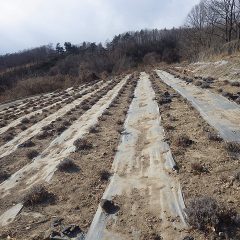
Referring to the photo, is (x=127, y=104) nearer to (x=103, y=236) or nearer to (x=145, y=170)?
(x=145, y=170)

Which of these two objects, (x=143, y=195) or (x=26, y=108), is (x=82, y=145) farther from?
(x=26, y=108)

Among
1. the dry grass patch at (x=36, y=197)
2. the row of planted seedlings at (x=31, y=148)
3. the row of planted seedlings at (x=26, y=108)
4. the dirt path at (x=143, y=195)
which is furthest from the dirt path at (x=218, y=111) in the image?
the row of planted seedlings at (x=26, y=108)

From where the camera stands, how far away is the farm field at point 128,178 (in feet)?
25.0

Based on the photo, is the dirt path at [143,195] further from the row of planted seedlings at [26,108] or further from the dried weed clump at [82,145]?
the row of planted seedlings at [26,108]

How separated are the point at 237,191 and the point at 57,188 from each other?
468 centimetres

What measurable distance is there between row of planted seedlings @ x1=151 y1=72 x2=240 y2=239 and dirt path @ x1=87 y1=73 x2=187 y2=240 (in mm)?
282

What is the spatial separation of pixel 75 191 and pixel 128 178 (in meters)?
1.47

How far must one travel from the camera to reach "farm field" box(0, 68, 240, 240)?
25.0ft

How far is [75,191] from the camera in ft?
32.3

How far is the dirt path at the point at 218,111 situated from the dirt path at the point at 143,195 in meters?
2.20

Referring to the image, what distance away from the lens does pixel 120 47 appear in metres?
141

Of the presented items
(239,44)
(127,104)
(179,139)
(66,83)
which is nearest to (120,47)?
(66,83)

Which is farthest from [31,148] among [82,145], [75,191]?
[75,191]

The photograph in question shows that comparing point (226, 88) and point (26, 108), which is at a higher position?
point (226, 88)
